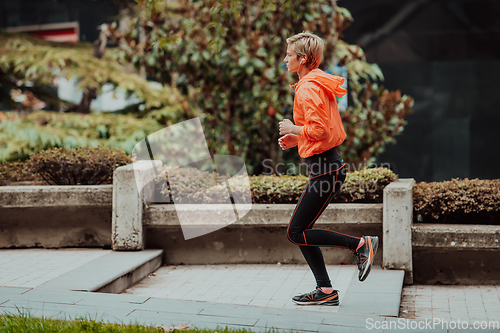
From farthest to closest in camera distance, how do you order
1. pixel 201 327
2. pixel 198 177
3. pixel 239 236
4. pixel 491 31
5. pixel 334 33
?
1. pixel 491 31
2. pixel 334 33
3. pixel 198 177
4. pixel 239 236
5. pixel 201 327

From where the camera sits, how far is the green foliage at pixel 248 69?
26.5ft

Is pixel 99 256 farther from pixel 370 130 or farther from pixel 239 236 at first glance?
pixel 370 130

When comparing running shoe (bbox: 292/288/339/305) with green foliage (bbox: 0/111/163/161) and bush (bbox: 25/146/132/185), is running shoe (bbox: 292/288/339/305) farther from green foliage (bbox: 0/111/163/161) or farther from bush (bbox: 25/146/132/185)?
green foliage (bbox: 0/111/163/161)

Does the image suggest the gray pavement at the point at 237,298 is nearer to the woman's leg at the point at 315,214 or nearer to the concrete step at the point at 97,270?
the concrete step at the point at 97,270

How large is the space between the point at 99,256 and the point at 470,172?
8.57 m

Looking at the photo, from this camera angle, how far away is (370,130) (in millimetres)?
8586

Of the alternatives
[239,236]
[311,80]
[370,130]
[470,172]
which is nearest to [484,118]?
[470,172]

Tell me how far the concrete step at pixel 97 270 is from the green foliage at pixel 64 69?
5297 millimetres

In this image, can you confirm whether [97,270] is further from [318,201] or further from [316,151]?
[316,151]

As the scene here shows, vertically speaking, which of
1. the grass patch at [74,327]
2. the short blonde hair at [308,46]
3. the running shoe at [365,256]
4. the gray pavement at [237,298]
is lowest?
the gray pavement at [237,298]

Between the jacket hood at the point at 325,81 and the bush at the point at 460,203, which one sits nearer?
the jacket hood at the point at 325,81

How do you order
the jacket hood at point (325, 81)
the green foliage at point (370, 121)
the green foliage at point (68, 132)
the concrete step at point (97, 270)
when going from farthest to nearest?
1. the green foliage at point (68, 132)
2. the green foliage at point (370, 121)
3. the concrete step at point (97, 270)
4. the jacket hood at point (325, 81)

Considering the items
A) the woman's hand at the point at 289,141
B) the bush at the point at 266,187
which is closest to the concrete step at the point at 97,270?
the bush at the point at 266,187

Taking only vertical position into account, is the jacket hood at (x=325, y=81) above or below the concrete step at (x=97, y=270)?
above
